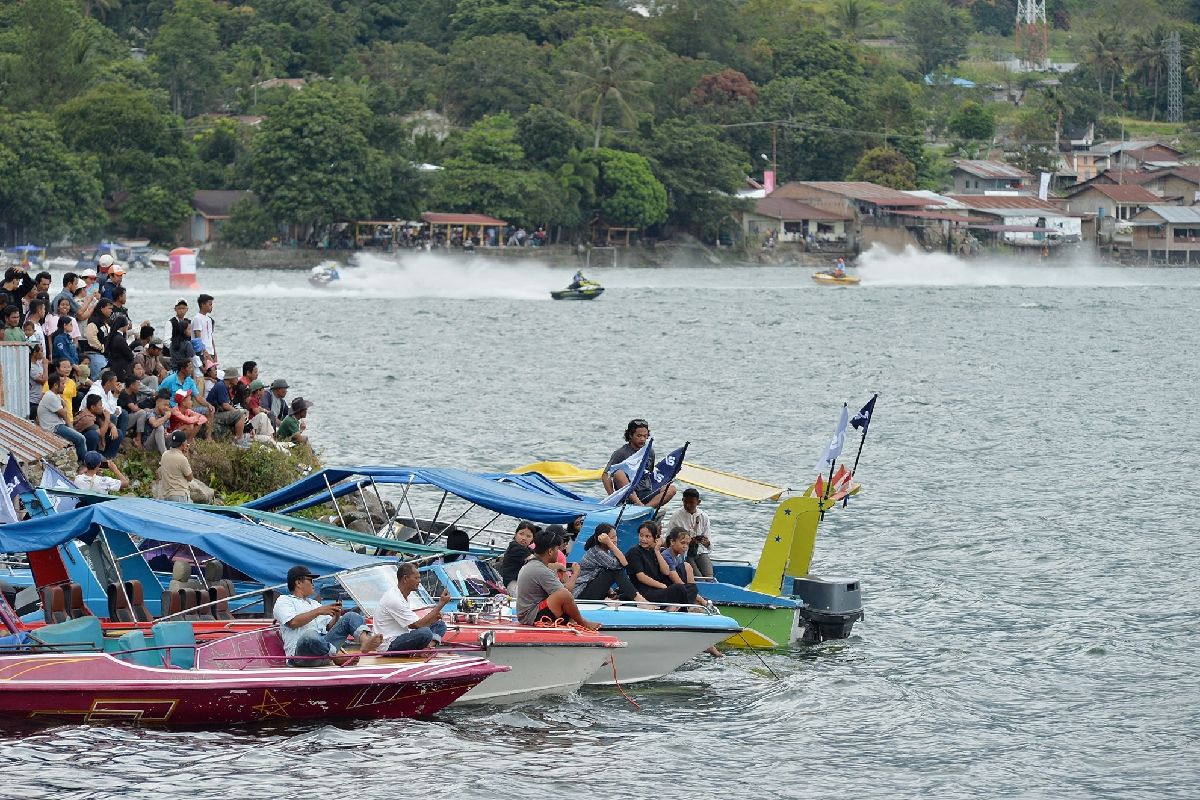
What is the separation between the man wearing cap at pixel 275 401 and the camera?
29422 mm

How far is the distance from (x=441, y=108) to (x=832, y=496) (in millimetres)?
141204

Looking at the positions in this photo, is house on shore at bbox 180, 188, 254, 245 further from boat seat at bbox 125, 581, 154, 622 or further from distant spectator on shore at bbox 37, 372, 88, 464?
boat seat at bbox 125, 581, 154, 622

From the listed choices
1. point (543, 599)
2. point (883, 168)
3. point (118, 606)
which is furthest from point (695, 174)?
point (118, 606)

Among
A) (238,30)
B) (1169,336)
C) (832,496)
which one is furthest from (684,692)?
(238,30)

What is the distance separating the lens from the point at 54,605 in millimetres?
18031

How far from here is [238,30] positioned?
574 feet

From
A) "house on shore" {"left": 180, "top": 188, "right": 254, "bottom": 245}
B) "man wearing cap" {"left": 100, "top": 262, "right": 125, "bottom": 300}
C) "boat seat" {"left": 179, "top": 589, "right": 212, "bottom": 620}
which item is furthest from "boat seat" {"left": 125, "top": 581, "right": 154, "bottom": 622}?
"house on shore" {"left": 180, "top": 188, "right": 254, "bottom": 245}

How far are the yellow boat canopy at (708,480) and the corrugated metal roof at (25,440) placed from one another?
601 centimetres

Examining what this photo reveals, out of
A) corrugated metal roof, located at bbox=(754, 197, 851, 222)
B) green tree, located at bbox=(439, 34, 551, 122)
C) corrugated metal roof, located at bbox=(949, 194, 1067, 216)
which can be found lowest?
corrugated metal roof, located at bbox=(754, 197, 851, 222)

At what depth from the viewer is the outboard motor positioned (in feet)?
73.4

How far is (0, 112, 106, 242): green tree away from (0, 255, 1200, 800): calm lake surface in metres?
32.9

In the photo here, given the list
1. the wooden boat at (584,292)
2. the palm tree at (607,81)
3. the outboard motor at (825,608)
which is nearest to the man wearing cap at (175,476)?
the outboard motor at (825,608)

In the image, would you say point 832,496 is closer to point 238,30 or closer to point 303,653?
point 303,653

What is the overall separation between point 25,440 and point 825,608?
10.2 meters
